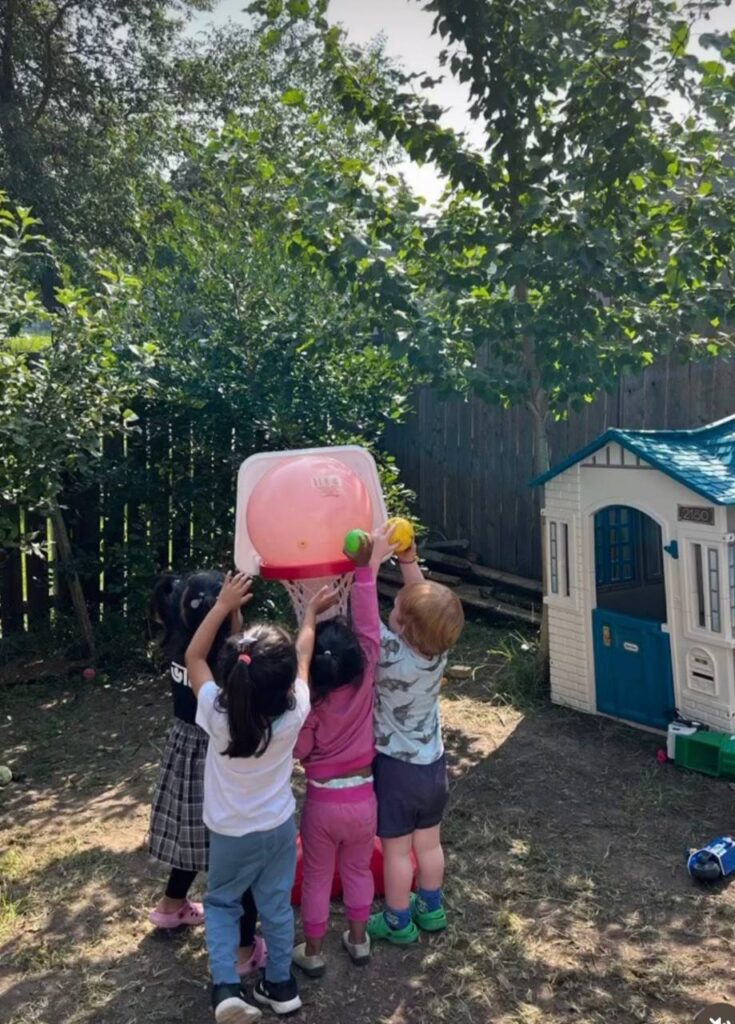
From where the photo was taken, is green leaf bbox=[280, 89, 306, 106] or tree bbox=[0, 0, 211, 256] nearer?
green leaf bbox=[280, 89, 306, 106]

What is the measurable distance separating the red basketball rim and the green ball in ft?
0.29

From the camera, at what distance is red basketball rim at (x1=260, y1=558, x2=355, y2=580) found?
2656mm

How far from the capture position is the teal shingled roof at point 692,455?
13.6ft

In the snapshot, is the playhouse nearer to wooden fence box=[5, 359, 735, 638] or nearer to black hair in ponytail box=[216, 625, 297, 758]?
wooden fence box=[5, 359, 735, 638]

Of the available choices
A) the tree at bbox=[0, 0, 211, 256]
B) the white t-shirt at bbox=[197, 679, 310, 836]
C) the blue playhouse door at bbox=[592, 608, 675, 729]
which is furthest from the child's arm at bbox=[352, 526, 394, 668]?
the tree at bbox=[0, 0, 211, 256]

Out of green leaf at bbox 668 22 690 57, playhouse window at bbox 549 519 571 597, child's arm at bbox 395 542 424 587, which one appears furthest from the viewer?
playhouse window at bbox 549 519 571 597

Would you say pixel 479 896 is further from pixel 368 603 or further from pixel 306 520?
pixel 306 520

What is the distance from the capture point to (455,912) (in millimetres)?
3047

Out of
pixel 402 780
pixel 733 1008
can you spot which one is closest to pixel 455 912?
pixel 402 780

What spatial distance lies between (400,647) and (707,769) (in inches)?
85.1

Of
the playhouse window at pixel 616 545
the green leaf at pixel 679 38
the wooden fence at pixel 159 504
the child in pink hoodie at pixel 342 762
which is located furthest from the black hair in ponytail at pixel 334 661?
the green leaf at pixel 679 38

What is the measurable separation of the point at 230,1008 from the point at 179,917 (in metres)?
0.66

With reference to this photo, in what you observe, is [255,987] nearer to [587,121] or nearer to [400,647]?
[400,647]

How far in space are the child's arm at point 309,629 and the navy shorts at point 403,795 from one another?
48cm
